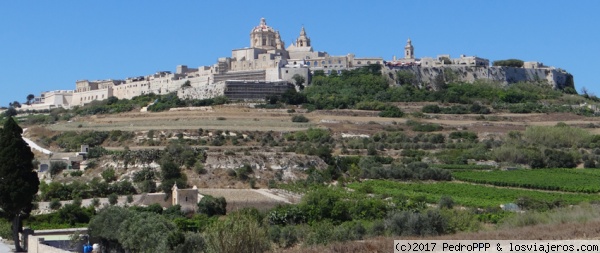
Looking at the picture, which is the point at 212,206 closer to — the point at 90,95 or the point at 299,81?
the point at 299,81

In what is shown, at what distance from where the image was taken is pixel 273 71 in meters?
84.3

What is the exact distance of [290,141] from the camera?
193 ft

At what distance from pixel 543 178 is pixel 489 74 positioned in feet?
138

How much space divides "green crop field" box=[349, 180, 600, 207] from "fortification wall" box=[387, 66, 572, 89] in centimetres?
3954

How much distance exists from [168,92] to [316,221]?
2055 inches

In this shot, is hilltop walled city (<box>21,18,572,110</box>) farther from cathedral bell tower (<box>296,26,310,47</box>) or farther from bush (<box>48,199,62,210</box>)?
bush (<box>48,199,62,210</box>)

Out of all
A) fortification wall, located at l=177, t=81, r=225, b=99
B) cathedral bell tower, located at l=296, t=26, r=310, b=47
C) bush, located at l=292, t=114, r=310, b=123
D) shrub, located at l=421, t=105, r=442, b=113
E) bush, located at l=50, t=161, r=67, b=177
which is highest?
cathedral bell tower, located at l=296, t=26, r=310, b=47

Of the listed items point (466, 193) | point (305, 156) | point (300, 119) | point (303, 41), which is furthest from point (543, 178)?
point (303, 41)

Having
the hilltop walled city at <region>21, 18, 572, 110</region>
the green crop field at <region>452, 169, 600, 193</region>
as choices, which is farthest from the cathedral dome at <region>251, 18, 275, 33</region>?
the green crop field at <region>452, 169, 600, 193</region>

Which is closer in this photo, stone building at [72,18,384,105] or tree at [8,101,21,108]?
stone building at [72,18,384,105]

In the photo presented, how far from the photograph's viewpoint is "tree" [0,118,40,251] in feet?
96.4

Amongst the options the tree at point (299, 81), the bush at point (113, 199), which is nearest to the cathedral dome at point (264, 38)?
the tree at point (299, 81)

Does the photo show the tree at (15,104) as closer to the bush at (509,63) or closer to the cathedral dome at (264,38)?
the cathedral dome at (264,38)

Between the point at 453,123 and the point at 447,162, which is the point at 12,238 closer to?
the point at 447,162
